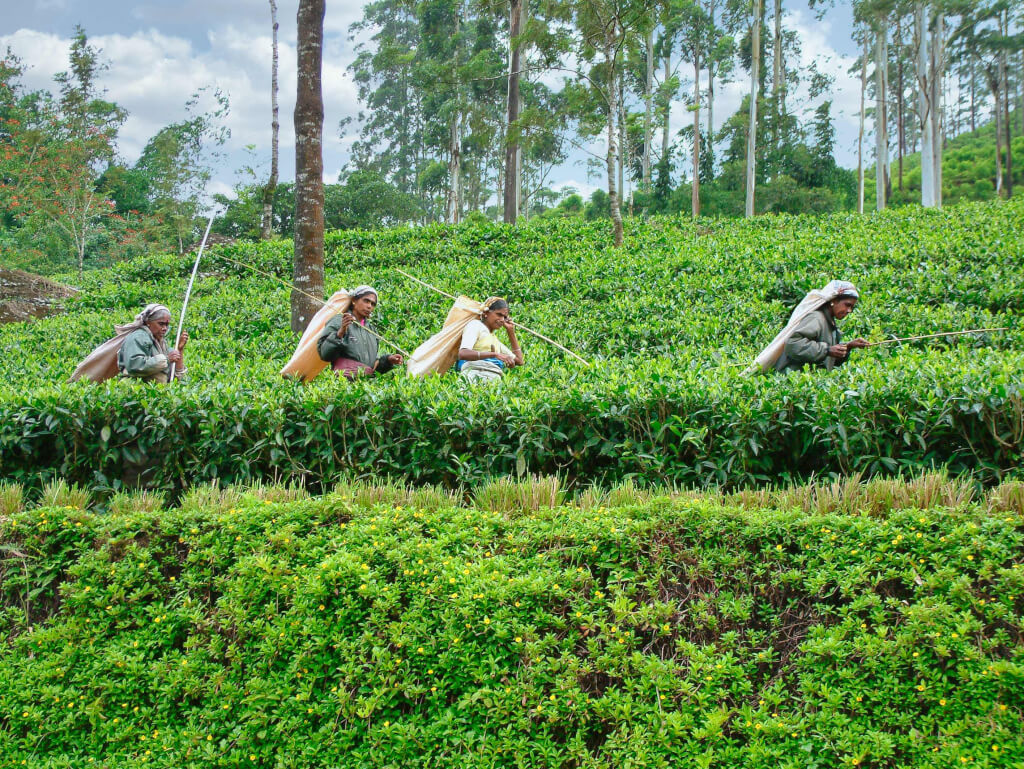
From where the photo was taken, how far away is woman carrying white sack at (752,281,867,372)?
582 centimetres

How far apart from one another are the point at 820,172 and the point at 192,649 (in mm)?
35376

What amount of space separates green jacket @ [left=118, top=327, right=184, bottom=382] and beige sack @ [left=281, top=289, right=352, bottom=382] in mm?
1081

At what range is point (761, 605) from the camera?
3.20 metres

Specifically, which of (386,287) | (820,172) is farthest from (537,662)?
(820,172)

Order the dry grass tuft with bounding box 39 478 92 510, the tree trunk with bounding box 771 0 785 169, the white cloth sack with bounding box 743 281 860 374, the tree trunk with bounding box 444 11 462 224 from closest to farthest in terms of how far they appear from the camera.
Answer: the dry grass tuft with bounding box 39 478 92 510, the white cloth sack with bounding box 743 281 860 374, the tree trunk with bounding box 444 11 462 224, the tree trunk with bounding box 771 0 785 169

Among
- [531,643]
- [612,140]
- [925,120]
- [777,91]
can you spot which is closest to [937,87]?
[925,120]

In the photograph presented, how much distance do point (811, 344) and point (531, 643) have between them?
398 cm

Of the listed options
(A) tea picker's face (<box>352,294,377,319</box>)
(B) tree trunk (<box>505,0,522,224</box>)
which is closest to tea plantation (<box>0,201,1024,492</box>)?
(A) tea picker's face (<box>352,294,377,319</box>)

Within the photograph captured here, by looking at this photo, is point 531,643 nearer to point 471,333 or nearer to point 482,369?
point 482,369

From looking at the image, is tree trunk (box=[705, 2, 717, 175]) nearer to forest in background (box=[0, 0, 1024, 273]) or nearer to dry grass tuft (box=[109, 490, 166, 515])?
forest in background (box=[0, 0, 1024, 273])

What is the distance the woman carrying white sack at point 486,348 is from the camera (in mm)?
6191

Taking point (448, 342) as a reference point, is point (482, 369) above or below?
below

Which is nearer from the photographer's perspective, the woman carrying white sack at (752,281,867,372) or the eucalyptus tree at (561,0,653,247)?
the woman carrying white sack at (752,281,867,372)

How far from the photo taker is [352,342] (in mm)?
6469
